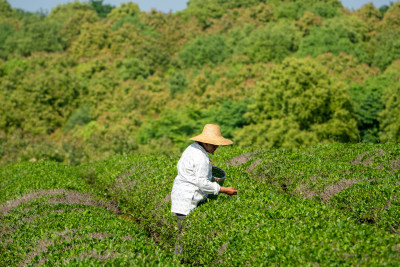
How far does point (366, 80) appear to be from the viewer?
44.7m

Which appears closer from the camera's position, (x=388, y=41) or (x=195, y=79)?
(x=195, y=79)

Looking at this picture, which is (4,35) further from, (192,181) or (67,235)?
(192,181)

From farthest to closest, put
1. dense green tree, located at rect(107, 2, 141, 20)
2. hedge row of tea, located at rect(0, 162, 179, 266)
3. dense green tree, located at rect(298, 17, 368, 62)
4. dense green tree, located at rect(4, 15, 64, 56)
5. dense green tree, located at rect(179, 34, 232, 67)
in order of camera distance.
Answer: dense green tree, located at rect(107, 2, 141, 20)
dense green tree, located at rect(4, 15, 64, 56)
dense green tree, located at rect(179, 34, 232, 67)
dense green tree, located at rect(298, 17, 368, 62)
hedge row of tea, located at rect(0, 162, 179, 266)

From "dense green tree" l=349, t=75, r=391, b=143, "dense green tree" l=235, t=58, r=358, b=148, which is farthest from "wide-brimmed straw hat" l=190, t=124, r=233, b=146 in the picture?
"dense green tree" l=349, t=75, r=391, b=143

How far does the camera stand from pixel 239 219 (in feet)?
21.9

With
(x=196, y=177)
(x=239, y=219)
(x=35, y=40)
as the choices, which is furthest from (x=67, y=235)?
(x=35, y=40)

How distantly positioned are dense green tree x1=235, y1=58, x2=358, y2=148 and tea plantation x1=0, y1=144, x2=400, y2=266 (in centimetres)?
2002

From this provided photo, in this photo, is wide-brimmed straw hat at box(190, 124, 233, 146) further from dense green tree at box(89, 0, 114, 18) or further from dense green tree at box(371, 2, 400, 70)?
dense green tree at box(89, 0, 114, 18)

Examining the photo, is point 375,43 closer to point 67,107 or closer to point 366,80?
point 366,80

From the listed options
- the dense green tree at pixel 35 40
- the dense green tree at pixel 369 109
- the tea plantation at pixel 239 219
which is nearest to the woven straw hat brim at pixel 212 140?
the tea plantation at pixel 239 219

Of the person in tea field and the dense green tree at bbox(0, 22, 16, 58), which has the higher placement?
the dense green tree at bbox(0, 22, 16, 58)

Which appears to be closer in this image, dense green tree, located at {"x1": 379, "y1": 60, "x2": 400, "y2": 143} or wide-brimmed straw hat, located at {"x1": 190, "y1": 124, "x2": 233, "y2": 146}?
wide-brimmed straw hat, located at {"x1": 190, "y1": 124, "x2": 233, "y2": 146}

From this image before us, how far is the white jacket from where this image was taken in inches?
269

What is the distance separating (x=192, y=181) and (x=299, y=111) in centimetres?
2829
